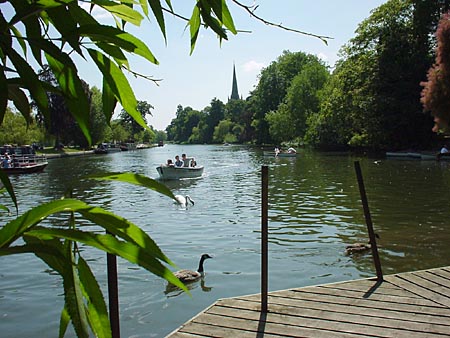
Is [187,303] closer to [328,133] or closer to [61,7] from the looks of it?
[61,7]

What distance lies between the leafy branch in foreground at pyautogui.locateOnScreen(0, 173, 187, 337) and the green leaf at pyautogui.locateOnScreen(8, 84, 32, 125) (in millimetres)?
139

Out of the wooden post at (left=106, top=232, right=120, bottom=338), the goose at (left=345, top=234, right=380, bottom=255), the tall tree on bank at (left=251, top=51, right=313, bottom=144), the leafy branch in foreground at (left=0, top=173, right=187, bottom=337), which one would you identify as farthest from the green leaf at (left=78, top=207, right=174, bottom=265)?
the tall tree on bank at (left=251, top=51, right=313, bottom=144)

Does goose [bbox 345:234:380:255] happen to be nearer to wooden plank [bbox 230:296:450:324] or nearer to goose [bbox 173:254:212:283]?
goose [bbox 173:254:212:283]

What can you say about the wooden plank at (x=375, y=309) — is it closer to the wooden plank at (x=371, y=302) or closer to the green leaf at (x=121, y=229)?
the wooden plank at (x=371, y=302)

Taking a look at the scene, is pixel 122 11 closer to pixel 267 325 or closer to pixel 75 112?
pixel 75 112

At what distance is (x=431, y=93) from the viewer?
34.8 meters

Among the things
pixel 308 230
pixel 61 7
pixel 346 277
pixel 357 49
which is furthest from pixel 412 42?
pixel 61 7

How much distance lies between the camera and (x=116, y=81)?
0.74 metres

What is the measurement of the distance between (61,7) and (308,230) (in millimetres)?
13548

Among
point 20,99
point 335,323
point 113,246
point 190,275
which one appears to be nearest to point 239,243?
point 190,275

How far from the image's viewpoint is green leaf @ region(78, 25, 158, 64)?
0.64m

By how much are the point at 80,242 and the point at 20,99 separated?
295 mm

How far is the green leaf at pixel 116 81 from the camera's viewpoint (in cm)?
71

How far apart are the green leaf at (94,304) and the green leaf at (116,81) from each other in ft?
0.85
